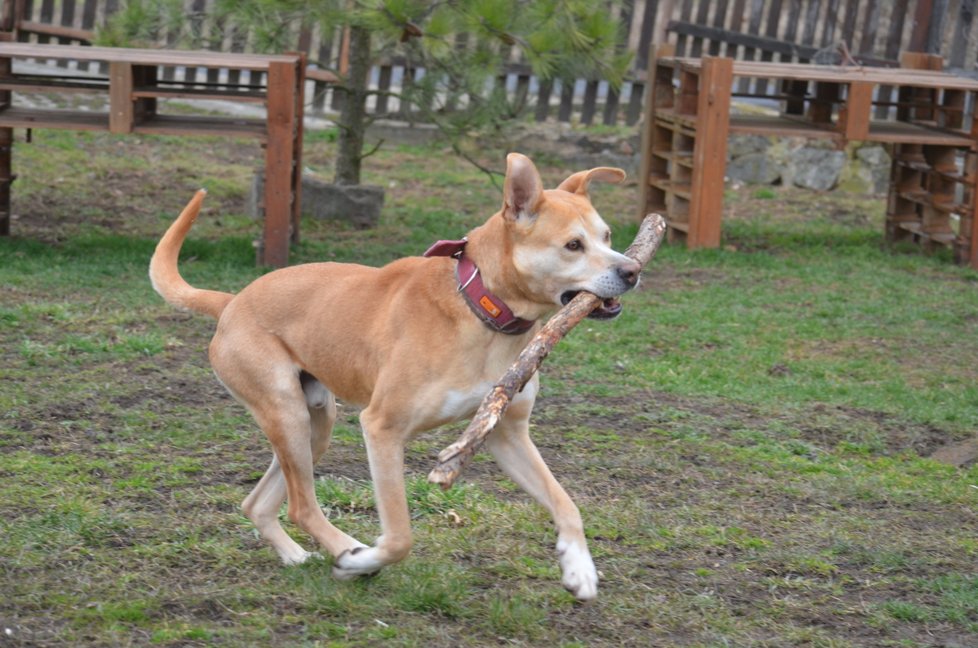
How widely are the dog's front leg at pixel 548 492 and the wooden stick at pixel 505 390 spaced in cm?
24

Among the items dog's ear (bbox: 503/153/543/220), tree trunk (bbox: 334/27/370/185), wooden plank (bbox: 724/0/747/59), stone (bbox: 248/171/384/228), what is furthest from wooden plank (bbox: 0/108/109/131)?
wooden plank (bbox: 724/0/747/59)

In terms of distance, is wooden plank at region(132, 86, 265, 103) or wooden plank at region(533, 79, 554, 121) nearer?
wooden plank at region(132, 86, 265, 103)

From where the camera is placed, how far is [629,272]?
402 cm

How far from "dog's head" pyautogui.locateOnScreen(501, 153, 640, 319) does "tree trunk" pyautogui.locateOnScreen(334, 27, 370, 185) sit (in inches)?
260

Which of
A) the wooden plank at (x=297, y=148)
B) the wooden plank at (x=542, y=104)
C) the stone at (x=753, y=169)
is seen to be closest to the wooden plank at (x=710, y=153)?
the wooden plank at (x=297, y=148)

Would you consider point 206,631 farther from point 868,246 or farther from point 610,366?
point 868,246

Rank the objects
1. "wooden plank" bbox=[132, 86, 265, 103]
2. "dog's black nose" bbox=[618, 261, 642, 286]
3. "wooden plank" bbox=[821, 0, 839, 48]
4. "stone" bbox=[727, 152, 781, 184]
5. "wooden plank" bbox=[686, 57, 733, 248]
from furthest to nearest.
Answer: "wooden plank" bbox=[821, 0, 839, 48]
"stone" bbox=[727, 152, 781, 184]
"wooden plank" bbox=[686, 57, 733, 248]
"wooden plank" bbox=[132, 86, 265, 103]
"dog's black nose" bbox=[618, 261, 642, 286]

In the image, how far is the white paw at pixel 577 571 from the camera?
154 inches

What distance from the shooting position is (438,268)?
14.0ft

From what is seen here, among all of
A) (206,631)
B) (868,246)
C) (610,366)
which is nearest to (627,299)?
(610,366)

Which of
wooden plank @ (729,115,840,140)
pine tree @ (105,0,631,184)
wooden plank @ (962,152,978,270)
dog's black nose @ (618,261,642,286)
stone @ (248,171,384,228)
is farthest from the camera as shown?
stone @ (248,171,384,228)

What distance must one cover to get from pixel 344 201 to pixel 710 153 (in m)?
3.08

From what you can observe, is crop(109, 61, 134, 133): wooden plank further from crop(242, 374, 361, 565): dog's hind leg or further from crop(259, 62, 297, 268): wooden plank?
crop(242, 374, 361, 565): dog's hind leg

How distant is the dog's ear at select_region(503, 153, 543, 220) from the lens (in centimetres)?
400
